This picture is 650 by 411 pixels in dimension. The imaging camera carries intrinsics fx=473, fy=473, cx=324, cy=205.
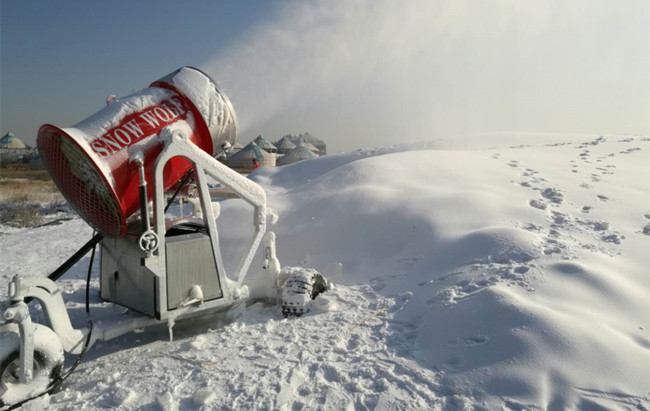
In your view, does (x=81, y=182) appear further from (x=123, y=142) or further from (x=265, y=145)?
(x=265, y=145)

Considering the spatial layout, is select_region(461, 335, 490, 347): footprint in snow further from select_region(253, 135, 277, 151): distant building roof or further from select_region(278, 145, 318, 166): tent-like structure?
select_region(253, 135, 277, 151): distant building roof

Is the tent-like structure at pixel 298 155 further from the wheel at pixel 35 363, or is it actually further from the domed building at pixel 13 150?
the wheel at pixel 35 363

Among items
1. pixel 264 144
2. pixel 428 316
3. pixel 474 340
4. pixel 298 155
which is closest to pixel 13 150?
pixel 264 144

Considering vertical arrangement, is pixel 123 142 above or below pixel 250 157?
above

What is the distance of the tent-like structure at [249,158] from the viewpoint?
39.6 meters

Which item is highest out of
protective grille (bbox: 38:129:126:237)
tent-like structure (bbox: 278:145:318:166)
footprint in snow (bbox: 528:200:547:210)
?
protective grille (bbox: 38:129:126:237)

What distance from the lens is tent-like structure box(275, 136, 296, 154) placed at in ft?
177

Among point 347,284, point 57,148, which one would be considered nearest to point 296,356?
point 347,284

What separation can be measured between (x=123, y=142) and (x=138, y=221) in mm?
893

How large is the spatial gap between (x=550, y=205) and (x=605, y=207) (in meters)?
0.86

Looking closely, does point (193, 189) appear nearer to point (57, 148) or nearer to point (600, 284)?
point (57, 148)

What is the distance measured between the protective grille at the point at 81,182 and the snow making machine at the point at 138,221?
12 millimetres

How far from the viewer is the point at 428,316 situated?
4.71 metres

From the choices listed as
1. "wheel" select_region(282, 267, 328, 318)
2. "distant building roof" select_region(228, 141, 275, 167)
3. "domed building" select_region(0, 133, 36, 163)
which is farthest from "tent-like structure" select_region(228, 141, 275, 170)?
"wheel" select_region(282, 267, 328, 318)
